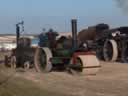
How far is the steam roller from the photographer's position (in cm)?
1534

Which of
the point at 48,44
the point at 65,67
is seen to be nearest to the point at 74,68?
the point at 65,67

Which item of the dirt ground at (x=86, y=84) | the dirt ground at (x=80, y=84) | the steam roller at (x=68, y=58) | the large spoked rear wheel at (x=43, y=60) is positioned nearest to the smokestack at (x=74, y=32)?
the steam roller at (x=68, y=58)

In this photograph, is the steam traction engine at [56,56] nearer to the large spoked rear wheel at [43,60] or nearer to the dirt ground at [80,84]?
the large spoked rear wheel at [43,60]

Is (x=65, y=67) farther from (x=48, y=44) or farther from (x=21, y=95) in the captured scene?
(x=21, y=95)

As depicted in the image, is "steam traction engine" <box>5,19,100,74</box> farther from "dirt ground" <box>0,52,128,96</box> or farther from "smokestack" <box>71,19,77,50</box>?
"dirt ground" <box>0,52,128,96</box>

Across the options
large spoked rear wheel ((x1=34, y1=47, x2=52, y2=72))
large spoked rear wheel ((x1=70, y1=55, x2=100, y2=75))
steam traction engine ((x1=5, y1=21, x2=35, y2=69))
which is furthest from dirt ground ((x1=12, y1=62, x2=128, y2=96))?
steam traction engine ((x1=5, y1=21, x2=35, y2=69))

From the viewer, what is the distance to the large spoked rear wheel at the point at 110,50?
72.7 ft

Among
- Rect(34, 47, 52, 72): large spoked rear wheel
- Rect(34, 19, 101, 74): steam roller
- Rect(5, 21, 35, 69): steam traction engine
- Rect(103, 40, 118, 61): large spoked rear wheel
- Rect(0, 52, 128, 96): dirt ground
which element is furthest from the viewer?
Rect(103, 40, 118, 61): large spoked rear wheel

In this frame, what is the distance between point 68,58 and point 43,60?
45.8 inches

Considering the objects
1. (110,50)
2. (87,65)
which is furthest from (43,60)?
(110,50)

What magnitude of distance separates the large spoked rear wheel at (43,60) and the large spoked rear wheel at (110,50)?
5711 mm

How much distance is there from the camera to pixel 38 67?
17672mm

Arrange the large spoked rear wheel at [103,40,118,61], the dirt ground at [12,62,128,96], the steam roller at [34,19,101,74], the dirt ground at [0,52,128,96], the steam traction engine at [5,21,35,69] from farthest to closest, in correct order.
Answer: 1. the large spoked rear wheel at [103,40,118,61]
2. the steam traction engine at [5,21,35,69]
3. the steam roller at [34,19,101,74]
4. the dirt ground at [12,62,128,96]
5. the dirt ground at [0,52,128,96]

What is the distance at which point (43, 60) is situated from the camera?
17.3m
